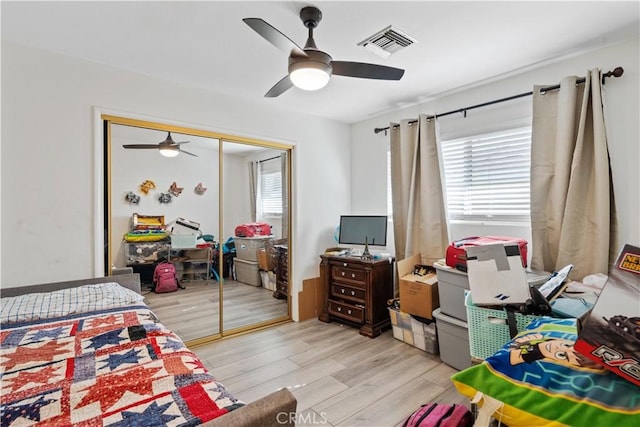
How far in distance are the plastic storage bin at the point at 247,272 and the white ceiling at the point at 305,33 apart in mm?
1878

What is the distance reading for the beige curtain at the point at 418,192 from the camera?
312 cm

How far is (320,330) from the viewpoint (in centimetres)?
336

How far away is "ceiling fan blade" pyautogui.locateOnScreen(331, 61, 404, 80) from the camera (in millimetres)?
1837

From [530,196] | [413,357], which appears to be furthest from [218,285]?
[530,196]

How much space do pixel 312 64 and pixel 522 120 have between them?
206 centimetres

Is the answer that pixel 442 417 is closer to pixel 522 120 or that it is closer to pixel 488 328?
pixel 488 328

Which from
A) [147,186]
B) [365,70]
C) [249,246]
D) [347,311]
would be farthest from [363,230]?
[147,186]

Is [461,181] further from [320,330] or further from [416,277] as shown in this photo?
[320,330]

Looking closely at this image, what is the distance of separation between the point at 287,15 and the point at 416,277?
247 centimetres

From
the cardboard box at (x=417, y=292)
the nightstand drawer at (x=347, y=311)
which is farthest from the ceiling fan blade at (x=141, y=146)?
the cardboard box at (x=417, y=292)

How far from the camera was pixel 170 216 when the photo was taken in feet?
9.91

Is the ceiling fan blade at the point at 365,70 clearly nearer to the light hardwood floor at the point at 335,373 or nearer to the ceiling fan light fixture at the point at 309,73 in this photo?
the ceiling fan light fixture at the point at 309,73

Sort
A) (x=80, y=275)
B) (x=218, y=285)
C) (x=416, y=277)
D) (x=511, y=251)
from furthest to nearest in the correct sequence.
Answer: (x=218, y=285) → (x=416, y=277) → (x=80, y=275) → (x=511, y=251)

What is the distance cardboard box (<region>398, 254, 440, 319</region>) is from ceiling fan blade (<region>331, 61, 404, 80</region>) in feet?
5.94
